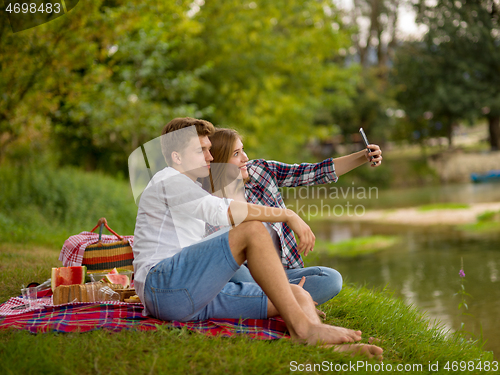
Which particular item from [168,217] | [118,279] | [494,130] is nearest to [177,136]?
[168,217]

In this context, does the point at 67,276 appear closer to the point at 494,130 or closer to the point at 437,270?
the point at 437,270

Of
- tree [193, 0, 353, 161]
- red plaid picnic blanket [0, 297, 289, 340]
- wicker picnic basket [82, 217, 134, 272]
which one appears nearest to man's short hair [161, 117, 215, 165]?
red plaid picnic blanket [0, 297, 289, 340]

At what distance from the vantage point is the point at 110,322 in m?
2.46

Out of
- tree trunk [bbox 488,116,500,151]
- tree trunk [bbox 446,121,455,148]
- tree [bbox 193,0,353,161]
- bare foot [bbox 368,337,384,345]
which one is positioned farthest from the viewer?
tree trunk [bbox 446,121,455,148]

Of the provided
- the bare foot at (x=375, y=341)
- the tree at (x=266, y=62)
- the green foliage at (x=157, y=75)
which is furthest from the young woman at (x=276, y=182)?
the tree at (x=266, y=62)

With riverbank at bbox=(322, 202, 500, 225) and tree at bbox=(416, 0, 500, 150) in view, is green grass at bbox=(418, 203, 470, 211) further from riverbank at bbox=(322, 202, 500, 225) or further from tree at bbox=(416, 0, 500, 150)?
tree at bbox=(416, 0, 500, 150)

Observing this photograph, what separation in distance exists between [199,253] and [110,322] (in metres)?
0.68

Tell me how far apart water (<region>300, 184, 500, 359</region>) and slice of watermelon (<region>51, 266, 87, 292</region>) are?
2.41m

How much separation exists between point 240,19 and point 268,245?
11.3 meters

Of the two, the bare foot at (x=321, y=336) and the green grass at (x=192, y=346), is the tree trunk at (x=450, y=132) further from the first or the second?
the bare foot at (x=321, y=336)

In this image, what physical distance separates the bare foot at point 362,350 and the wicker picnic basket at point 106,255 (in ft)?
6.18

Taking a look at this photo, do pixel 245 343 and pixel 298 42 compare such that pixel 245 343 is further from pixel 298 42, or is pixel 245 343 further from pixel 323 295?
pixel 298 42

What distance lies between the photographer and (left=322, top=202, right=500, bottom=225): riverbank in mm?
10359

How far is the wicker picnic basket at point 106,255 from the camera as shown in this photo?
3475mm
